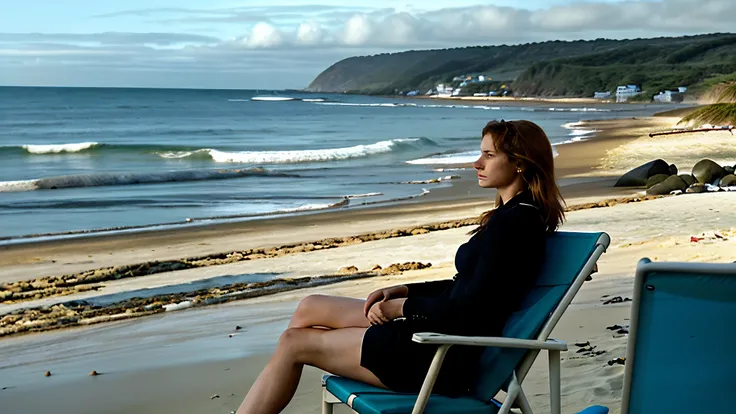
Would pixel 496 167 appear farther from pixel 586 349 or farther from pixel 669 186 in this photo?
pixel 669 186

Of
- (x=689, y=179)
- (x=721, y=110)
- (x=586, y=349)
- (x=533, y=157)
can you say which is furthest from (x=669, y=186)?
(x=533, y=157)

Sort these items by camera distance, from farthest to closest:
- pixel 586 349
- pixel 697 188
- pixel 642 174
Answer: pixel 642 174 < pixel 697 188 < pixel 586 349

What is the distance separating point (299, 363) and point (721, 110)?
130 inches

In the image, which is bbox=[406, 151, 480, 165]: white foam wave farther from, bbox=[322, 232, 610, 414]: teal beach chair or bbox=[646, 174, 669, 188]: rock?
bbox=[322, 232, 610, 414]: teal beach chair

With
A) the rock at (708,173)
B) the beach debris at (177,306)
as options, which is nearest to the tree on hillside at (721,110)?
the beach debris at (177,306)

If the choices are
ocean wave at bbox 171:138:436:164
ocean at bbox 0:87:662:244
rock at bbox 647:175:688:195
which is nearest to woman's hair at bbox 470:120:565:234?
ocean at bbox 0:87:662:244

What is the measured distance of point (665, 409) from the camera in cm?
216

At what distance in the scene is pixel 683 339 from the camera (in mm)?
2094

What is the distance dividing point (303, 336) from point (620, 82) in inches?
4831

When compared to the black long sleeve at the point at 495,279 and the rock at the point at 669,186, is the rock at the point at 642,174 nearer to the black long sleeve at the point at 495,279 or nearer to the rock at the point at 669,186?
the rock at the point at 669,186

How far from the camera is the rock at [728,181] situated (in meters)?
13.7

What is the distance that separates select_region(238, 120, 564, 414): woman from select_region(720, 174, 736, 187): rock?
37.0 feet

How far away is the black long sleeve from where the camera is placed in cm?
312

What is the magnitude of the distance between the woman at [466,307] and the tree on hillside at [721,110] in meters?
2.05
